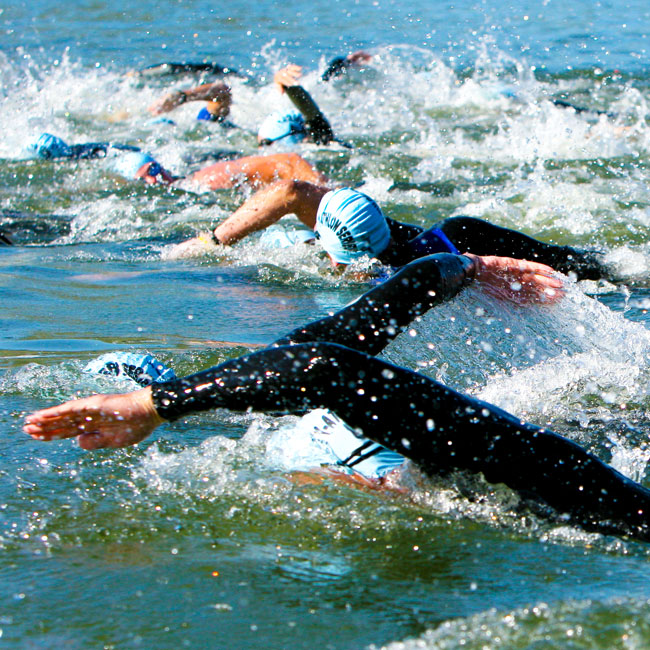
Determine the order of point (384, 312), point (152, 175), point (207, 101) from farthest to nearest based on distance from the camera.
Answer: point (207, 101) < point (152, 175) < point (384, 312)

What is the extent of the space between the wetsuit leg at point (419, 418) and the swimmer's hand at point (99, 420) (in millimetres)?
56

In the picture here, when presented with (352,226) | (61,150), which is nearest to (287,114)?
(61,150)

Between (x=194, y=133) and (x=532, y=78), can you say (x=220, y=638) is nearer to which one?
(x=194, y=133)

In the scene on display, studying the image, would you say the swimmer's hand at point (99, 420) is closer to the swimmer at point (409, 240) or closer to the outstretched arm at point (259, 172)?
the swimmer at point (409, 240)

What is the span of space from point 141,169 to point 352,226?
4.81 m

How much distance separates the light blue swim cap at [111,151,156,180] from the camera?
30.9ft

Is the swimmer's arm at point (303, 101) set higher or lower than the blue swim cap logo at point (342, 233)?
higher

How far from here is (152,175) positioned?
367 inches

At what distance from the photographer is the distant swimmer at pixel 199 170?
A: 8.47 m

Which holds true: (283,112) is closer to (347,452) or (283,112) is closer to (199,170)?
(199,170)

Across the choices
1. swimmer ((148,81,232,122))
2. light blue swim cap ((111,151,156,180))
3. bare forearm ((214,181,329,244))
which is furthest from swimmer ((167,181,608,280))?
swimmer ((148,81,232,122))

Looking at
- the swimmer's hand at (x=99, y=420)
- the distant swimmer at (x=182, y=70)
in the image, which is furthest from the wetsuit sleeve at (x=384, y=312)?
the distant swimmer at (x=182, y=70)

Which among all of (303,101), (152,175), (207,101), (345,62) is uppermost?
(345,62)

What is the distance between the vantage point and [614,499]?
109 inches
